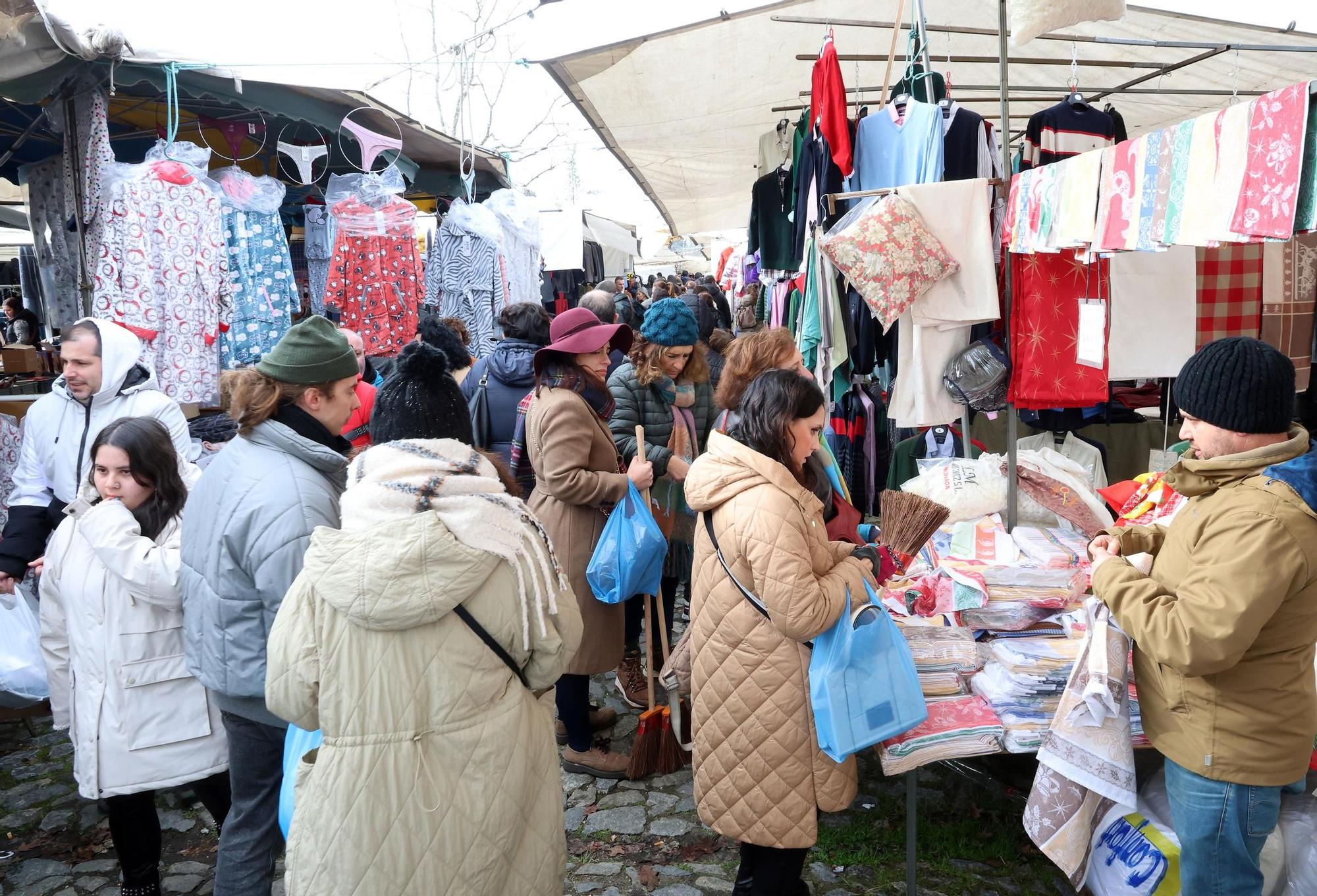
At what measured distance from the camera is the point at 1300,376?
3.70 m

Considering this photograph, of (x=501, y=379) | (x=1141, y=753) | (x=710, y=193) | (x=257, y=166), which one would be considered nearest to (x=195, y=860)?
(x=501, y=379)

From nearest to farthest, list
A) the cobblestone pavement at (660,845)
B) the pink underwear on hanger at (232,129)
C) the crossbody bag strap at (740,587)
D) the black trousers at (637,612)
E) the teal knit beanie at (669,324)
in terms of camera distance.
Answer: the crossbody bag strap at (740,587) < the cobblestone pavement at (660,845) < the teal knit beanie at (669,324) < the black trousers at (637,612) < the pink underwear on hanger at (232,129)

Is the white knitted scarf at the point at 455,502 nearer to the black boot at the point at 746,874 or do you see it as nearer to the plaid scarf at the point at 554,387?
the black boot at the point at 746,874

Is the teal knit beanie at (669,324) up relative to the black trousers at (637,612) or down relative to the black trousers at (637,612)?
up

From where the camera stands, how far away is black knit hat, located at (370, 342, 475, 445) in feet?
6.30

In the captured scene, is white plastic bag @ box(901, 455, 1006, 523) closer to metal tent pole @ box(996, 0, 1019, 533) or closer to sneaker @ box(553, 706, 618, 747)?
metal tent pole @ box(996, 0, 1019, 533)

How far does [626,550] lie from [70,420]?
7.88 feet

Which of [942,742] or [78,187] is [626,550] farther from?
[78,187]

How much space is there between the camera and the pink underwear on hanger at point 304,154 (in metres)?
5.79

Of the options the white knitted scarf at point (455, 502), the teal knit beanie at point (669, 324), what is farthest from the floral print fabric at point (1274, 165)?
the teal knit beanie at point (669, 324)

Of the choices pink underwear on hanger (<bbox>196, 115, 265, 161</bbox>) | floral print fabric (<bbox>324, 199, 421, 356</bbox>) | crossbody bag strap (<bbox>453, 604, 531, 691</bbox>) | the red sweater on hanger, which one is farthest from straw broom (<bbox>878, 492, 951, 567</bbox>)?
pink underwear on hanger (<bbox>196, 115, 265, 161</bbox>)

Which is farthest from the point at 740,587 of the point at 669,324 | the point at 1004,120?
the point at 1004,120

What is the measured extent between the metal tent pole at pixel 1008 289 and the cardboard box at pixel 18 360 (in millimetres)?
6538

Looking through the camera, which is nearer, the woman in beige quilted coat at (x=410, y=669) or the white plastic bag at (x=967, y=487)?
the woman in beige quilted coat at (x=410, y=669)
